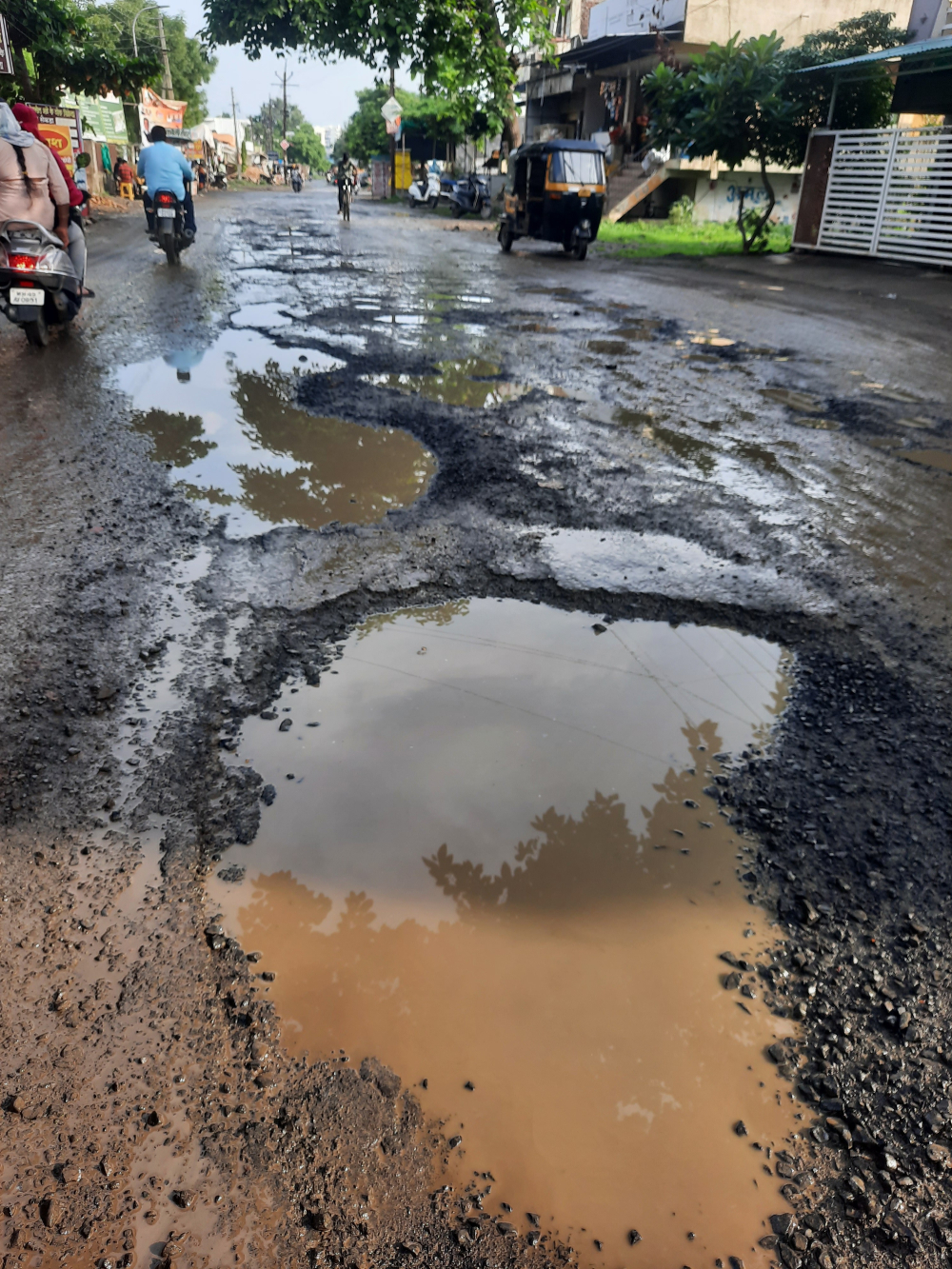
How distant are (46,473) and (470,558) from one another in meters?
2.31

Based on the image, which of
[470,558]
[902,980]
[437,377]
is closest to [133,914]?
Result: [902,980]

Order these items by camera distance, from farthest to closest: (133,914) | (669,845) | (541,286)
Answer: (541,286) < (669,845) < (133,914)

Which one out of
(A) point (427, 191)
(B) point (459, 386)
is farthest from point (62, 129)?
(B) point (459, 386)

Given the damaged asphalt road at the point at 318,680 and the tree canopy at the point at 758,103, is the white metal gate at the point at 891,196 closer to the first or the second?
the tree canopy at the point at 758,103

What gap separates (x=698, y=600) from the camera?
333cm

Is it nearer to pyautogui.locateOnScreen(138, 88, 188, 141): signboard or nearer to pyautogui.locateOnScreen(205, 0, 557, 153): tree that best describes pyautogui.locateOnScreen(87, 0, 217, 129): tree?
pyautogui.locateOnScreen(138, 88, 188, 141): signboard

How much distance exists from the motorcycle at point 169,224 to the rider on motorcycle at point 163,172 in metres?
0.07

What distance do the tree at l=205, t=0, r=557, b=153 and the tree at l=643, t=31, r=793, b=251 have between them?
11.3m

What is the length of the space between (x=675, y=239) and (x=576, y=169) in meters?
5.60

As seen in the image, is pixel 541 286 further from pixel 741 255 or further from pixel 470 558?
pixel 470 558

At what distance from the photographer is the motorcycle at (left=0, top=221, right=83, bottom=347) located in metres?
6.71

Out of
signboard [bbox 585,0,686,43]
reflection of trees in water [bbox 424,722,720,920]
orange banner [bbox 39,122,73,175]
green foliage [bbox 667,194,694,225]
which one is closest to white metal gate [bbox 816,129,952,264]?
green foliage [bbox 667,194,694,225]

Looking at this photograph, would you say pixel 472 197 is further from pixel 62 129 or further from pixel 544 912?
pixel 544 912

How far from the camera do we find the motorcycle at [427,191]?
35.5 m
